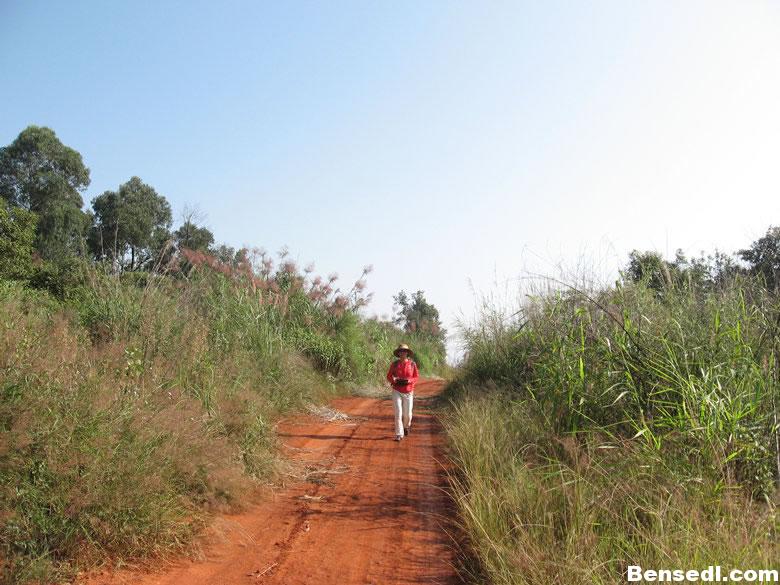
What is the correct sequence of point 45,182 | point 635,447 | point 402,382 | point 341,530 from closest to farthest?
point 635,447
point 341,530
point 402,382
point 45,182

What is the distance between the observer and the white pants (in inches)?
357

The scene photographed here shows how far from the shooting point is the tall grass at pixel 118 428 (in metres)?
3.75

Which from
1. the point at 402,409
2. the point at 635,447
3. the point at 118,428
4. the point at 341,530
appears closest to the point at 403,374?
the point at 402,409

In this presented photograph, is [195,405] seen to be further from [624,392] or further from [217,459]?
[624,392]

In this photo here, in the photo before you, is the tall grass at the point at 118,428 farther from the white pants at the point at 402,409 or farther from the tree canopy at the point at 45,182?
the tree canopy at the point at 45,182

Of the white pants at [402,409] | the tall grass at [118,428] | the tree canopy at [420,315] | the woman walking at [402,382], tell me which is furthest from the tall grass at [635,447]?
the tree canopy at [420,315]

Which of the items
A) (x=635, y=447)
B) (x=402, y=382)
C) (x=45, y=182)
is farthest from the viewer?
(x=45, y=182)

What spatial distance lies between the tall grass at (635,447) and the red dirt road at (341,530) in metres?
0.42

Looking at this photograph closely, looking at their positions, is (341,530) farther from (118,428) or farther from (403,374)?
(403,374)

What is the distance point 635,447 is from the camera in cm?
479

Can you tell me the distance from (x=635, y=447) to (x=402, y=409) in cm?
527

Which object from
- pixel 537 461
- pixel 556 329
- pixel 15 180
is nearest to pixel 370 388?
pixel 556 329

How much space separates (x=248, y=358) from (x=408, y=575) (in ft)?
18.4

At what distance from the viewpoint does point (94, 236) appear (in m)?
31.1
